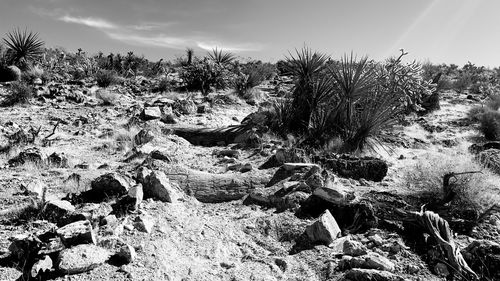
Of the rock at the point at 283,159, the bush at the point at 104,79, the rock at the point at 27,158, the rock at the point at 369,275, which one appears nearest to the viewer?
the rock at the point at 369,275

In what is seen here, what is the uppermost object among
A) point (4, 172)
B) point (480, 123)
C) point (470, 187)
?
point (480, 123)

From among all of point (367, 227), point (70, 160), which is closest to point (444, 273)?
point (367, 227)

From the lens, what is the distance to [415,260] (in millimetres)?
4168

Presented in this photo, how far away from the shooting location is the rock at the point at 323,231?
177 inches

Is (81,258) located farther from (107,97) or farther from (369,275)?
(107,97)

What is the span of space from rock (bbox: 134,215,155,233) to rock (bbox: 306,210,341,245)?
5.95ft

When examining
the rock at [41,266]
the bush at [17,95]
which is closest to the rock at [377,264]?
the rock at [41,266]

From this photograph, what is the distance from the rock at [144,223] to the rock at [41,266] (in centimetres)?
105

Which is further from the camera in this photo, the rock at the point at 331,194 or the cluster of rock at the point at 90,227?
the rock at the point at 331,194

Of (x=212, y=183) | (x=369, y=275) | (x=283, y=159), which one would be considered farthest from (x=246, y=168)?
(x=369, y=275)

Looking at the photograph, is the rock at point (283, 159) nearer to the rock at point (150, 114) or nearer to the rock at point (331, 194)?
the rock at point (331, 194)

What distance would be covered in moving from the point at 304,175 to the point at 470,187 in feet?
7.84

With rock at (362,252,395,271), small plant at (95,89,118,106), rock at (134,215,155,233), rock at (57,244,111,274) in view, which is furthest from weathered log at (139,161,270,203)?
small plant at (95,89,118,106)

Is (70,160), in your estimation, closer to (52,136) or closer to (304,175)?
(52,136)
